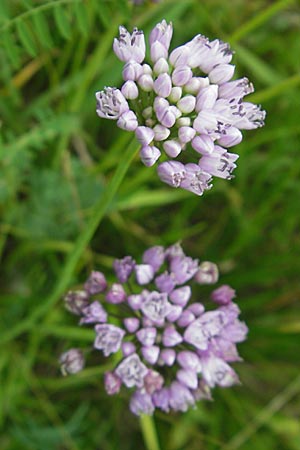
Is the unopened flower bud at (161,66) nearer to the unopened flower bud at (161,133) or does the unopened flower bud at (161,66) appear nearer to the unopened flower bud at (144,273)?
the unopened flower bud at (161,133)

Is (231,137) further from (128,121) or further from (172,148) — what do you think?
(128,121)

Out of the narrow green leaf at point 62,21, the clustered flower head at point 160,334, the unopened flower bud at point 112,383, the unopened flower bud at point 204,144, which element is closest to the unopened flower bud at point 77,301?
the clustered flower head at point 160,334

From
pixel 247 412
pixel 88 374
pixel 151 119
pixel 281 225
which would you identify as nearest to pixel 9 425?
pixel 88 374

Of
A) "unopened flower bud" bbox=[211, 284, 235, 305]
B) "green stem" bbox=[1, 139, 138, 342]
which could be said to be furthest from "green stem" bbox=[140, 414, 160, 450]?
"unopened flower bud" bbox=[211, 284, 235, 305]

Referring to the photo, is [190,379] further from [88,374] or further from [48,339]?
[48,339]

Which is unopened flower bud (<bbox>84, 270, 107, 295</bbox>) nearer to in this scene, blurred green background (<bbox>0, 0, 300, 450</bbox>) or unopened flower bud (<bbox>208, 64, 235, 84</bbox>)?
blurred green background (<bbox>0, 0, 300, 450</bbox>)

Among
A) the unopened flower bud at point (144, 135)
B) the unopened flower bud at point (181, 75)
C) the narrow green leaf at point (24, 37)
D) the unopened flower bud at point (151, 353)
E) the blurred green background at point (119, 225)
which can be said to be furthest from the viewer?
the blurred green background at point (119, 225)

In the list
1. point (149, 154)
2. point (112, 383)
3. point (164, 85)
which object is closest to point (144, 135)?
point (149, 154)
